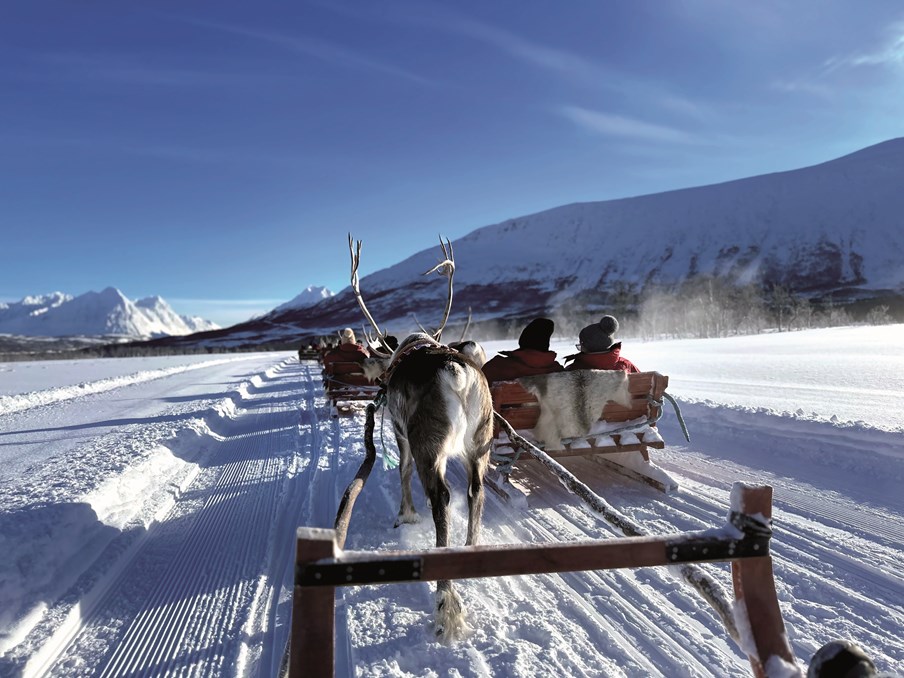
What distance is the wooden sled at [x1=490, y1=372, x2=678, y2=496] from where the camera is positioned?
489cm

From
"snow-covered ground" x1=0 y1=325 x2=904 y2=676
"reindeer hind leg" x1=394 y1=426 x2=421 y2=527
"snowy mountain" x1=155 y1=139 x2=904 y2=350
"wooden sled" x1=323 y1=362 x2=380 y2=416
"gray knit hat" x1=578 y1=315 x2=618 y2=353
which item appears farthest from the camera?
"snowy mountain" x1=155 y1=139 x2=904 y2=350

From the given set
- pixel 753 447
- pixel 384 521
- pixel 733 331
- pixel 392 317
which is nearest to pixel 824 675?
pixel 384 521

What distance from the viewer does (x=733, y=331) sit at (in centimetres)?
4053

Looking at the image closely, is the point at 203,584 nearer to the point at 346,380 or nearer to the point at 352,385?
the point at 352,385

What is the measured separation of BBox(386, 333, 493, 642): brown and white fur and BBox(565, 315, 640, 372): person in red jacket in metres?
2.01

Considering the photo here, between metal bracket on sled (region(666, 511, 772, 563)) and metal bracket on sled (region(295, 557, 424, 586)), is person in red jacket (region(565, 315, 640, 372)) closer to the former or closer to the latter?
metal bracket on sled (region(666, 511, 772, 563))

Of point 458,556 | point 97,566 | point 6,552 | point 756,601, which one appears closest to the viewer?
point 458,556

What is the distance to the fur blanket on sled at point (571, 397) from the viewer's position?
488 cm

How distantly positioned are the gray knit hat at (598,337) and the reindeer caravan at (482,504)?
0.42 metres

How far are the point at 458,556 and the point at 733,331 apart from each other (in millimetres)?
45001

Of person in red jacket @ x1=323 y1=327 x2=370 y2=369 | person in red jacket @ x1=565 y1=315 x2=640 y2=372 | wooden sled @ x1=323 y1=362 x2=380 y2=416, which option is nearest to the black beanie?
person in red jacket @ x1=565 y1=315 x2=640 y2=372

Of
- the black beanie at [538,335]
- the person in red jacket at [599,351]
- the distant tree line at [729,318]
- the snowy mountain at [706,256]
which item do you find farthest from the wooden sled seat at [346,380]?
the snowy mountain at [706,256]

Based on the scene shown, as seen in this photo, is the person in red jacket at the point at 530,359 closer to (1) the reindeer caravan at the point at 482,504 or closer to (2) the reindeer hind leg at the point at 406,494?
(1) the reindeer caravan at the point at 482,504

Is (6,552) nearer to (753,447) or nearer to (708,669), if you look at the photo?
(708,669)
